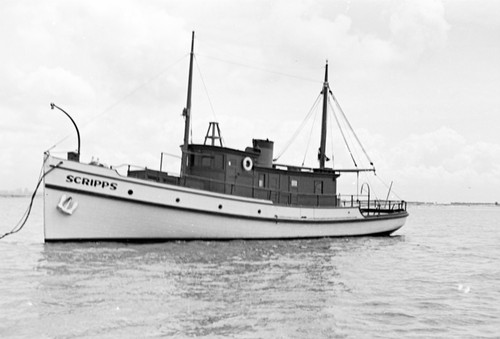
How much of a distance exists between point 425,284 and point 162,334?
8.48 meters

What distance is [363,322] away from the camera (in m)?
8.77

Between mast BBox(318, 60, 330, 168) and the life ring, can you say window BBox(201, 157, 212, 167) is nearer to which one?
the life ring

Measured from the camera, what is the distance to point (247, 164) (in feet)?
72.5

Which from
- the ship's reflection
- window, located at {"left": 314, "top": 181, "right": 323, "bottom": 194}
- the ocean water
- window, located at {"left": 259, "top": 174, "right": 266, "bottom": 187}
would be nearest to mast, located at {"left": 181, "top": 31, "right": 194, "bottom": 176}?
window, located at {"left": 259, "top": 174, "right": 266, "bottom": 187}

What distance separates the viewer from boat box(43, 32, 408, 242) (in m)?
17.5

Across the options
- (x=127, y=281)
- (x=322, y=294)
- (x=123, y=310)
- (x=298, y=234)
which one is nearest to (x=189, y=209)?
(x=298, y=234)

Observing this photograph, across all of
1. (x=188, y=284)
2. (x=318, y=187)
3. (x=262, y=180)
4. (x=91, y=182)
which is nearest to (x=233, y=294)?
(x=188, y=284)

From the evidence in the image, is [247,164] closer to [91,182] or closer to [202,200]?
[202,200]

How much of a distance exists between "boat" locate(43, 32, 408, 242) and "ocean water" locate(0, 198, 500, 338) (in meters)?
1.06

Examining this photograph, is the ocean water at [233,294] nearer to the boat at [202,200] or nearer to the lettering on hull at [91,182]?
the boat at [202,200]

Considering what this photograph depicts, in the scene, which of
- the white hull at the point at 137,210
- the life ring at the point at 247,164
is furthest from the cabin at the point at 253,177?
the white hull at the point at 137,210

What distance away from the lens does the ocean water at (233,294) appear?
7980 millimetres

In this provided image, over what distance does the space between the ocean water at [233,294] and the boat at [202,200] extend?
106 centimetres

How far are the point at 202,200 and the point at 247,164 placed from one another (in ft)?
11.9
